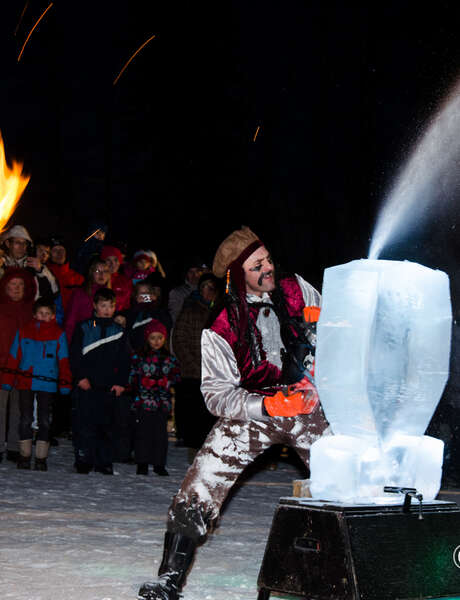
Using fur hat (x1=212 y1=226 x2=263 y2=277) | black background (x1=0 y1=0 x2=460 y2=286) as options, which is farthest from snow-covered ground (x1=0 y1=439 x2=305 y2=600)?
black background (x1=0 y1=0 x2=460 y2=286)

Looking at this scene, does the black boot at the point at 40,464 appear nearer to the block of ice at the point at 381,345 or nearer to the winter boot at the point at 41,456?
the winter boot at the point at 41,456

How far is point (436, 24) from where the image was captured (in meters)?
11.3

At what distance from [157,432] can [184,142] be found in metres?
6.63

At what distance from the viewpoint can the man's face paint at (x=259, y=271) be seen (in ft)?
13.4

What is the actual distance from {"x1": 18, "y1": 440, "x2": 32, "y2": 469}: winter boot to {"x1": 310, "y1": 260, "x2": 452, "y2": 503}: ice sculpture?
536 centimetres

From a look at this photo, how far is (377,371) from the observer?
313cm

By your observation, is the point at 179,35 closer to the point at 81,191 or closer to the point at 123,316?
the point at 81,191

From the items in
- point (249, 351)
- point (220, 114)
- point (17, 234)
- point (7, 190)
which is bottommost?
point (249, 351)

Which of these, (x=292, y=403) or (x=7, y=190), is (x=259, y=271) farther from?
(x=7, y=190)

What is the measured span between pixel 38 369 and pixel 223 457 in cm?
476

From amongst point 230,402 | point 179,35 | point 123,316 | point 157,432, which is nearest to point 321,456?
point 230,402

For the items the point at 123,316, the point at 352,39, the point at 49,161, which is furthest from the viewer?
the point at 49,161

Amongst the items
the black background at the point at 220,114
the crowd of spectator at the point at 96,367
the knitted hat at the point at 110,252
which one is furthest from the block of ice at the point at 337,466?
the black background at the point at 220,114

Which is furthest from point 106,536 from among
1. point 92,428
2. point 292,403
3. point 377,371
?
point 92,428
